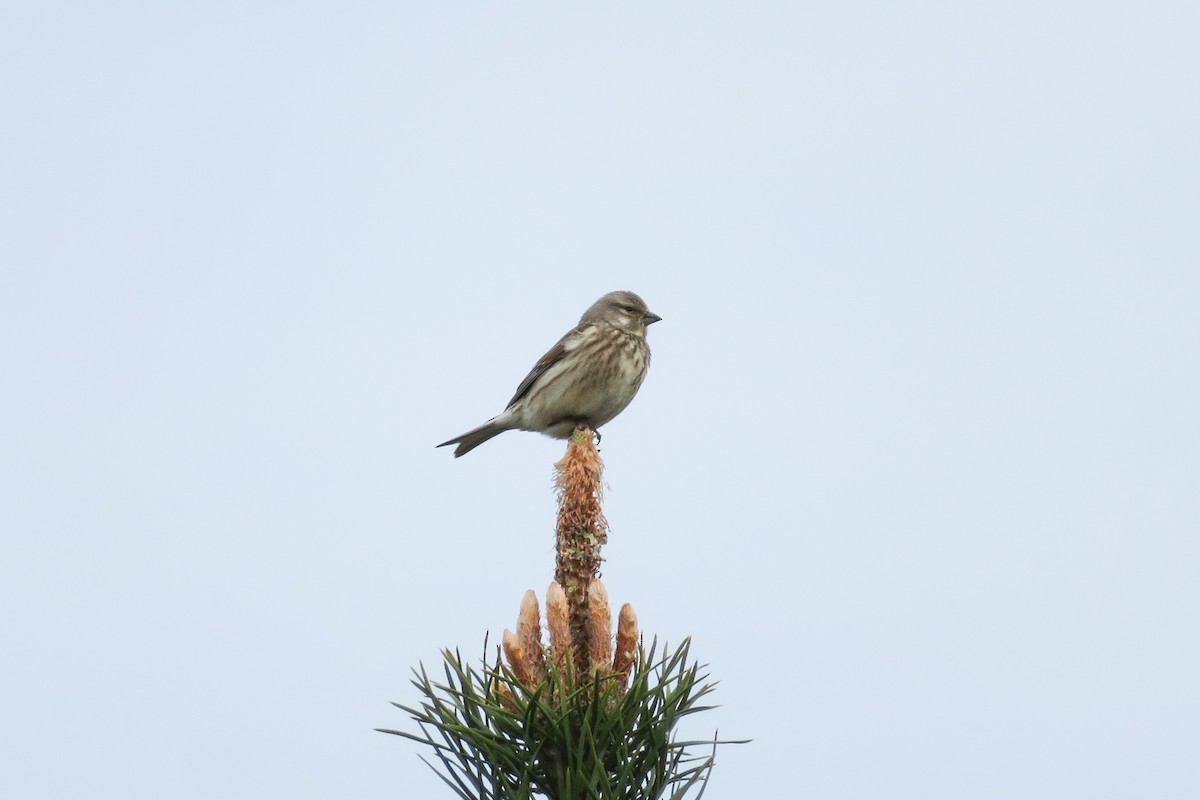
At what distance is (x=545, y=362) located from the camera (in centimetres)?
820

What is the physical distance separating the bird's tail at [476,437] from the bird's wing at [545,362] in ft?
0.57

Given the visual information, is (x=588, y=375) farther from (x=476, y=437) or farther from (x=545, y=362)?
(x=476, y=437)

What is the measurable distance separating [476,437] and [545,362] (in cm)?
83

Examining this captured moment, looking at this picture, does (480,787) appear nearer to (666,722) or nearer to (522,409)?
(666,722)

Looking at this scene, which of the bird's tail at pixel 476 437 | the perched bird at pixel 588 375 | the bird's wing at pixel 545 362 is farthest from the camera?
the bird's tail at pixel 476 437

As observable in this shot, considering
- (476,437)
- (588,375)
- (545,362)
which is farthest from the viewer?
(476,437)

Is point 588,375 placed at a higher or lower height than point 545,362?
lower

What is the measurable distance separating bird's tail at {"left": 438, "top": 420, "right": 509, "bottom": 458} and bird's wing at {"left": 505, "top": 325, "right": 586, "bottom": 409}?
17cm

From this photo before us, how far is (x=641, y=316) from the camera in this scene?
8422 mm

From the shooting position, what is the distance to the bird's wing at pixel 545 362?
8052mm

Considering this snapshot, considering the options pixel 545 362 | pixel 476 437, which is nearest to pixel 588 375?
pixel 545 362

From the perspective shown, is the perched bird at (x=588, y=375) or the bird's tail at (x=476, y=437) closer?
the perched bird at (x=588, y=375)

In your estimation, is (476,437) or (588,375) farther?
(476,437)

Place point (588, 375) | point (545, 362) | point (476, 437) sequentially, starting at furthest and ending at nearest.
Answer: point (476, 437)
point (545, 362)
point (588, 375)
